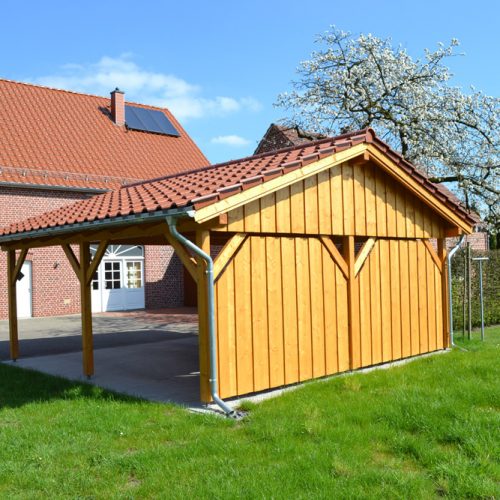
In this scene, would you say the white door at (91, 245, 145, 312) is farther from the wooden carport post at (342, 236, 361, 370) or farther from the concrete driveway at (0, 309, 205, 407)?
the wooden carport post at (342, 236, 361, 370)

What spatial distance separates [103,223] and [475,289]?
1038cm

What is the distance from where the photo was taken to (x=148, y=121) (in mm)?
28391

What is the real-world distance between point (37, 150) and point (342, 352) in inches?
683

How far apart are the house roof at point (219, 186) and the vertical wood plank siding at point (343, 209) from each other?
A: 1.21ft

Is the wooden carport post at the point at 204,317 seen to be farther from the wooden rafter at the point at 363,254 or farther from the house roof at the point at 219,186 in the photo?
the wooden rafter at the point at 363,254

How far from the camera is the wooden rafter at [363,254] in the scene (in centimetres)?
939

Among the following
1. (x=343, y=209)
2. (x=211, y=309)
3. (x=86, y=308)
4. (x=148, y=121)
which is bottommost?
(x=86, y=308)

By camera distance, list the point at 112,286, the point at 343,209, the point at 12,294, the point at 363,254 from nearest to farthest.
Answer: the point at 343,209 → the point at 363,254 → the point at 12,294 → the point at 112,286

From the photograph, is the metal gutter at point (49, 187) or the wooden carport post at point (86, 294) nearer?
the wooden carport post at point (86, 294)

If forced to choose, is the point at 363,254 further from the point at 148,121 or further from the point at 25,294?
the point at 148,121

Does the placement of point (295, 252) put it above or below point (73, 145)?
below

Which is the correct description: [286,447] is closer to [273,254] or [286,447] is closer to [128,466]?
[128,466]

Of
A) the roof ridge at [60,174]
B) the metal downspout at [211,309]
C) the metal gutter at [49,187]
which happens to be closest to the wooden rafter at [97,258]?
the metal downspout at [211,309]

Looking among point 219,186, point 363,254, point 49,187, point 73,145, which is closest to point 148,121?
point 73,145
